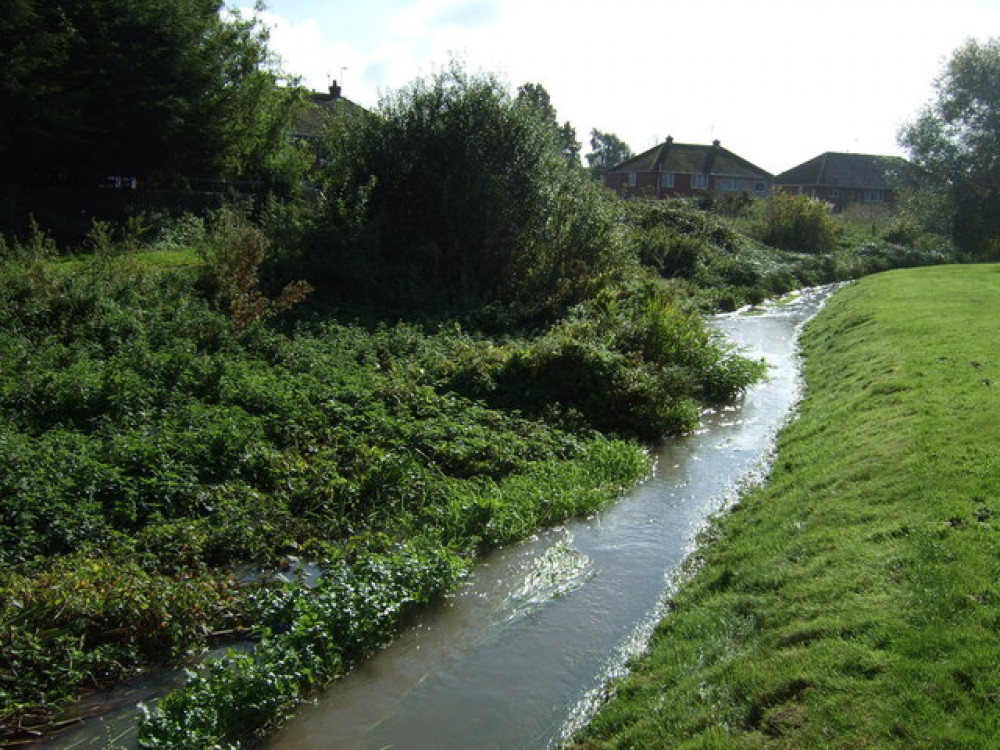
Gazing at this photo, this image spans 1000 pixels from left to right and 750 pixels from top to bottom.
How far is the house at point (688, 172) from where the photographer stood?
79750 mm

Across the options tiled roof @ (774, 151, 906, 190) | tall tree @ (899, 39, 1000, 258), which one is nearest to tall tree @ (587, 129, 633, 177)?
tiled roof @ (774, 151, 906, 190)

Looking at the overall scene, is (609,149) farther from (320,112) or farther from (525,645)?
(525,645)

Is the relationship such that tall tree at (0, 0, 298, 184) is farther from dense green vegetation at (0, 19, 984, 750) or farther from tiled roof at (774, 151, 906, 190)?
tiled roof at (774, 151, 906, 190)

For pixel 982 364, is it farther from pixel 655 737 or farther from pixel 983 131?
pixel 983 131

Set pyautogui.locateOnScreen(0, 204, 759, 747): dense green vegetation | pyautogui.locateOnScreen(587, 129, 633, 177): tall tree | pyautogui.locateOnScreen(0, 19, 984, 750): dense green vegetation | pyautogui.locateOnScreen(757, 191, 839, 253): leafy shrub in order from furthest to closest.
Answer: pyautogui.locateOnScreen(587, 129, 633, 177): tall tree < pyautogui.locateOnScreen(757, 191, 839, 253): leafy shrub < pyautogui.locateOnScreen(0, 19, 984, 750): dense green vegetation < pyautogui.locateOnScreen(0, 204, 759, 747): dense green vegetation

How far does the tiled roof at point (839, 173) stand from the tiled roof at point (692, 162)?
6.47 meters

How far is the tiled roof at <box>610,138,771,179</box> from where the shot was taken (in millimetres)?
79938

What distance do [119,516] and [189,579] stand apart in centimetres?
127

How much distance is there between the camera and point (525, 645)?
7461 millimetres

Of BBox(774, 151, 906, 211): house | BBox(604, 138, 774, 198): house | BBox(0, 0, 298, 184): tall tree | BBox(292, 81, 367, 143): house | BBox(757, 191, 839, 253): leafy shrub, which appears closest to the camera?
BBox(0, 0, 298, 184): tall tree

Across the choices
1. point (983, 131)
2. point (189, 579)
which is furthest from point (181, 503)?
point (983, 131)

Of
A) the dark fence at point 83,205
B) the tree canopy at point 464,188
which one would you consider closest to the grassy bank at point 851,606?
the tree canopy at point 464,188

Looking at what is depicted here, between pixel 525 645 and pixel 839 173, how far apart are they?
9015cm

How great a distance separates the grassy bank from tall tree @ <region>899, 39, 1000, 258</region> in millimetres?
45582
